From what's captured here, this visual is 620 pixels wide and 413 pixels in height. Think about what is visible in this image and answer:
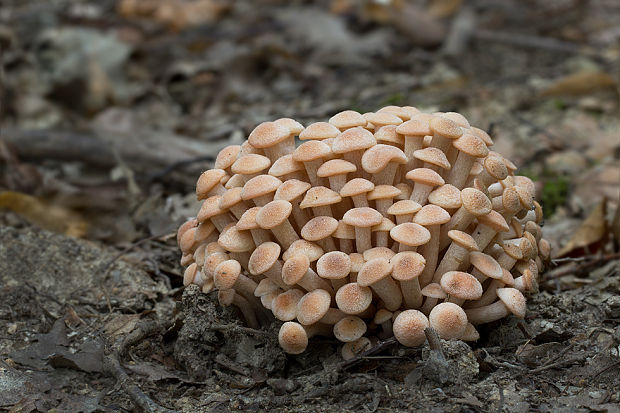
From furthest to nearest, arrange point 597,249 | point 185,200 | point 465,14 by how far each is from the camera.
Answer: point 465,14, point 185,200, point 597,249

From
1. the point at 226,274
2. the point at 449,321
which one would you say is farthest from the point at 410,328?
the point at 226,274

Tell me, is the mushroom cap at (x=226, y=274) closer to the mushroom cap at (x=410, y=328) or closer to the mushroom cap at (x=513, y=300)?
the mushroom cap at (x=410, y=328)

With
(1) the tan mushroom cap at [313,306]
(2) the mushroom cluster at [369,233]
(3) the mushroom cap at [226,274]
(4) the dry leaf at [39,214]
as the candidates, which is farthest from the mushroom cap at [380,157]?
(4) the dry leaf at [39,214]

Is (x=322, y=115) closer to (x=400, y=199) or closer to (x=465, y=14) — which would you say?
(x=400, y=199)

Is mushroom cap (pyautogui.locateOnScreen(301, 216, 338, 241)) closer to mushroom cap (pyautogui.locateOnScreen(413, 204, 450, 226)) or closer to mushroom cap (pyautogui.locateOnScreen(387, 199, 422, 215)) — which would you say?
mushroom cap (pyautogui.locateOnScreen(387, 199, 422, 215))

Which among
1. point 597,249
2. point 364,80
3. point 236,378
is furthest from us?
point 364,80

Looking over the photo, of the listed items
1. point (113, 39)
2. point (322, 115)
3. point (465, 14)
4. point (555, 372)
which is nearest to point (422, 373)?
point (555, 372)

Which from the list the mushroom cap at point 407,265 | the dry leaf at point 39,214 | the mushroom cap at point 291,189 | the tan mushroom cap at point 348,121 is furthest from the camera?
the dry leaf at point 39,214
